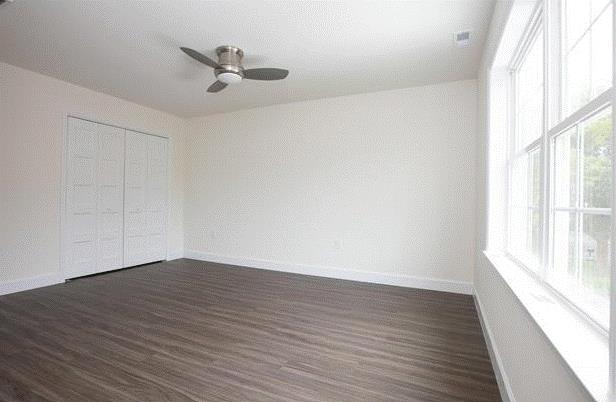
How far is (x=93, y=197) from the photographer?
4336 millimetres

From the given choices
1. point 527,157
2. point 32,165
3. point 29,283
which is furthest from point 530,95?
point 29,283

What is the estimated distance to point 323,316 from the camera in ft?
9.73

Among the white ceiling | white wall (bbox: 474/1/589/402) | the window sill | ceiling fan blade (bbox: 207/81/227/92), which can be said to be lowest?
white wall (bbox: 474/1/589/402)

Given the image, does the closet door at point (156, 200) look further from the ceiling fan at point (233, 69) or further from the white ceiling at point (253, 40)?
the ceiling fan at point (233, 69)

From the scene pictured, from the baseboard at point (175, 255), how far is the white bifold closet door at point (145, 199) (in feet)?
0.35

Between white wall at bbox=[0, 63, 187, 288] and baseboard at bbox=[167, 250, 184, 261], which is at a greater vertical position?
white wall at bbox=[0, 63, 187, 288]

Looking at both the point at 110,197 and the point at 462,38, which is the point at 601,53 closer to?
the point at 462,38

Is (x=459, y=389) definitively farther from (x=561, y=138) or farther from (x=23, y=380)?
(x=23, y=380)

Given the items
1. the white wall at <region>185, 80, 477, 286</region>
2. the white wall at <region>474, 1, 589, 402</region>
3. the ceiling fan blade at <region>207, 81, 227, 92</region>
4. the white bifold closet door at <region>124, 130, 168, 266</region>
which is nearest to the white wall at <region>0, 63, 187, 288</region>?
the white bifold closet door at <region>124, 130, 168, 266</region>

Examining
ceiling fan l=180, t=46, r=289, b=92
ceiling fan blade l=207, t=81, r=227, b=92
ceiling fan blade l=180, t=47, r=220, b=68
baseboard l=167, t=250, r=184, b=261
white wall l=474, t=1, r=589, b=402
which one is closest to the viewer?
white wall l=474, t=1, r=589, b=402

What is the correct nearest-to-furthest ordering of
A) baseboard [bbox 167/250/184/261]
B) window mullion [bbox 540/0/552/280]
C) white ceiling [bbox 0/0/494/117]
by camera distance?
1. window mullion [bbox 540/0/552/280]
2. white ceiling [bbox 0/0/494/117]
3. baseboard [bbox 167/250/184/261]

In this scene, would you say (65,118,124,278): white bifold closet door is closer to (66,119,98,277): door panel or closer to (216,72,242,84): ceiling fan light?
(66,119,98,277): door panel

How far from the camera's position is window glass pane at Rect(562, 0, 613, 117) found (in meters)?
1.01

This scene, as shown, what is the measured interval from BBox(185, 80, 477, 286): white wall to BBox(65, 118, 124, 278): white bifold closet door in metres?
1.28
